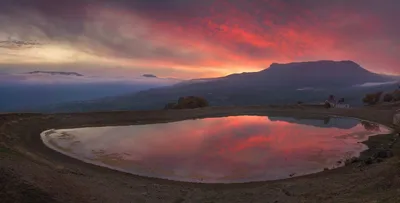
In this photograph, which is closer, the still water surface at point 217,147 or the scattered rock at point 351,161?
the still water surface at point 217,147

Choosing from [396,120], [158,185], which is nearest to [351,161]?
[158,185]

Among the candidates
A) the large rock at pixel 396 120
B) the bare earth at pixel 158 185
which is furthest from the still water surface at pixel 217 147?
the large rock at pixel 396 120

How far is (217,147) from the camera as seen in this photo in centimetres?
2444

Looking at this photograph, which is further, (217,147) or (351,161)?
(217,147)

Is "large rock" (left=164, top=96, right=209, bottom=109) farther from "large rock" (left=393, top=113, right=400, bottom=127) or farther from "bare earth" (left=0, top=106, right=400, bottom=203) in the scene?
"bare earth" (left=0, top=106, right=400, bottom=203)

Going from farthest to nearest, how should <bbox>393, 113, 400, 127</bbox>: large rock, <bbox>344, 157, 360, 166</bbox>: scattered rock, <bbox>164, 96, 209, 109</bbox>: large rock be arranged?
<bbox>164, 96, 209, 109</bbox>: large rock
<bbox>393, 113, 400, 127</bbox>: large rock
<bbox>344, 157, 360, 166</bbox>: scattered rock

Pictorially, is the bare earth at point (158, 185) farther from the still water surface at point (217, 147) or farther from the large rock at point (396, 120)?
the large rock at point (396, 120)

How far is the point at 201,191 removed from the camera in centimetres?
1481

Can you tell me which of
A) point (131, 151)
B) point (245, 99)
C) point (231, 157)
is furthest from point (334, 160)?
point (245, 99)

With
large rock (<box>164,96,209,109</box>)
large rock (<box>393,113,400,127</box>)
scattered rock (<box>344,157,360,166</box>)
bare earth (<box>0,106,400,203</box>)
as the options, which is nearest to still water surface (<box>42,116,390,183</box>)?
scattered rock (<box>344,157,360,166</box>)

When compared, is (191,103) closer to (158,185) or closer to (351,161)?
(351,161)

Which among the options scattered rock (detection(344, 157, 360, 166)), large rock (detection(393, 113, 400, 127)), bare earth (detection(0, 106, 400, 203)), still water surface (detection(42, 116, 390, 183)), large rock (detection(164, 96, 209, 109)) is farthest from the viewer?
large rock (detection(164, 96, 209, 109))

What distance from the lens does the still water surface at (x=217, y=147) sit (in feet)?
60.2

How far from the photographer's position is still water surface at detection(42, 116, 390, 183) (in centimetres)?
1836
